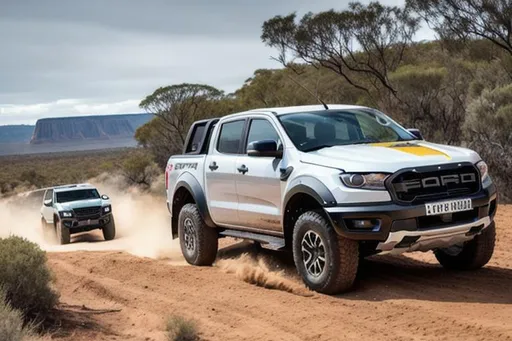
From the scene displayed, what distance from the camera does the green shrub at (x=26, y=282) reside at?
21.1ft

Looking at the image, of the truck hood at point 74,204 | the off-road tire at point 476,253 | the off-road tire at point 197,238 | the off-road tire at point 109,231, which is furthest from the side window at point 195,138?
the off-road tire at point 109,231

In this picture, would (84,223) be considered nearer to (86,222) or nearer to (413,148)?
(86,222)

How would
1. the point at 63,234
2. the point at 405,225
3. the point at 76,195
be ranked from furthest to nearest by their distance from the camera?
the point at 76,195
the point at 63,234
the point at 405,225

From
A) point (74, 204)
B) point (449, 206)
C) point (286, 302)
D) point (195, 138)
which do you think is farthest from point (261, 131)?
point (74, 204)

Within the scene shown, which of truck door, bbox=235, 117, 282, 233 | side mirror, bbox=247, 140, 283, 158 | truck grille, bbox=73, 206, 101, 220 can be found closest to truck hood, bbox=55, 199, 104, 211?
truck grille, bbox=73, 206, 101, 220

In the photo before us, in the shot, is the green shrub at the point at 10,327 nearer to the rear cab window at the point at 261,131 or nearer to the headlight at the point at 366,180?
the headlight at the point at 366,180

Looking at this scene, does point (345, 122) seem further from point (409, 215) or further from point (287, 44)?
point (287, 44)

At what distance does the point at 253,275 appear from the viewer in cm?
815

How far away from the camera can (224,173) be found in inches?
338

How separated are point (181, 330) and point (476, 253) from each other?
11.7 ft

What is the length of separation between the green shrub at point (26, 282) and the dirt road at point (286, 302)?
0.32m

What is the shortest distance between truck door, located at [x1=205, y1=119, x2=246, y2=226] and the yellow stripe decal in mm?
1914

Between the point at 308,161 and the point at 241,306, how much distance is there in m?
1.62

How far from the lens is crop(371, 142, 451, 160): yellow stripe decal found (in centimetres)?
686
